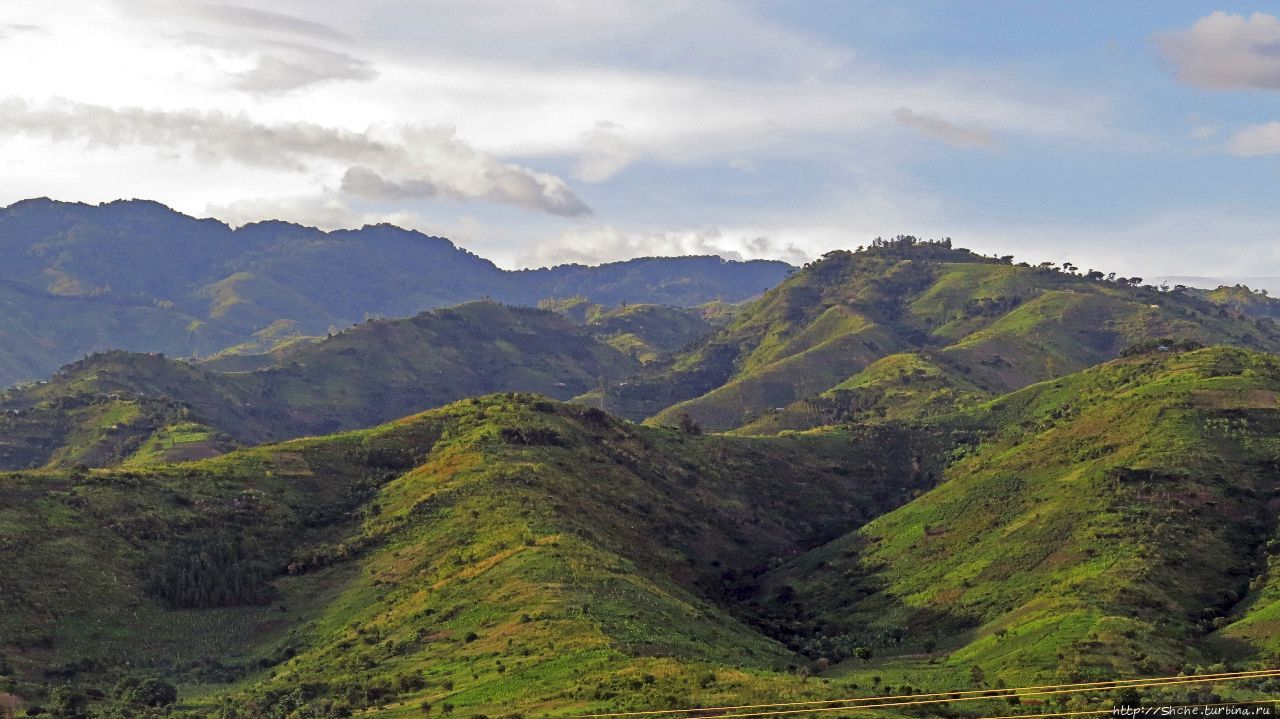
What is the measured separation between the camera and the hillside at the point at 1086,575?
128m

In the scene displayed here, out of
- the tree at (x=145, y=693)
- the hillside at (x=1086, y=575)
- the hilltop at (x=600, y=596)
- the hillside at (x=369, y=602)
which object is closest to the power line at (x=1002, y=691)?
the hilltop at (x=600, y=596)

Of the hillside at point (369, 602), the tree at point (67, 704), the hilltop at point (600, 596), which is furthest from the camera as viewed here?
the tree at point (67, 704)

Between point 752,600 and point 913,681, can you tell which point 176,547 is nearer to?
point 752,600

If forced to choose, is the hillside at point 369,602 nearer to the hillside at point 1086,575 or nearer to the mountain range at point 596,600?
the mountain range at point 596,600

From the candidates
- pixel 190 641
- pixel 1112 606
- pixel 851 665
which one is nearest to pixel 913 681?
pixel 851 665

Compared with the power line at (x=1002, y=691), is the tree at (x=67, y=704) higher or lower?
lower

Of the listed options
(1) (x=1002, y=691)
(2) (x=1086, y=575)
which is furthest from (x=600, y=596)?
(2) (x=1086, y=575)

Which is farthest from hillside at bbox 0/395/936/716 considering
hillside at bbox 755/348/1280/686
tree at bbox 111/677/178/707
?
hillside at bbox 755/348/1280/686

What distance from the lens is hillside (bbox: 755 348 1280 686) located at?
128 m

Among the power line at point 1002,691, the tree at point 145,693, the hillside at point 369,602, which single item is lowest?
the tree at point 145,693

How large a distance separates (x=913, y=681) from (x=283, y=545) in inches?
4277

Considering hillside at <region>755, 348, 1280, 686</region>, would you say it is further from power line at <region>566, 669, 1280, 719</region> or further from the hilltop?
power line at <region>566, 669, 1280, 719</region>

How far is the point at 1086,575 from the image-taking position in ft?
497

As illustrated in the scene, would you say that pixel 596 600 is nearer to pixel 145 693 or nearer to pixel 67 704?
pixel 145 693
